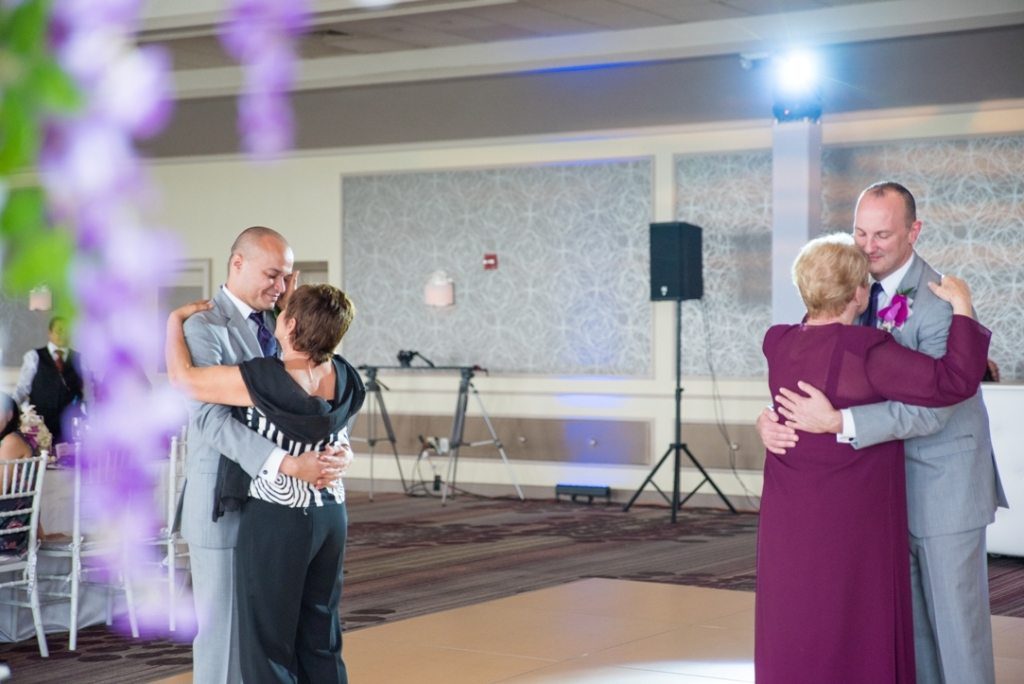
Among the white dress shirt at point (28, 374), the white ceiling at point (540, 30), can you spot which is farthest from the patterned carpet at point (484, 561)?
the white ceiling at point (540, 30)

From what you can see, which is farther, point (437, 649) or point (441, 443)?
point (441, 443)

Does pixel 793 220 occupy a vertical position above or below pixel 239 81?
below

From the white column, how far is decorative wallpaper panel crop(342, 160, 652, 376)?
4.69 ft

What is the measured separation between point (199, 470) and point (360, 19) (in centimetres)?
713

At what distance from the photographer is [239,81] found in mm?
12734

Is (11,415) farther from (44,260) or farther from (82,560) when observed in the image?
(44,260)

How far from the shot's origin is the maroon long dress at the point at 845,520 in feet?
10.0

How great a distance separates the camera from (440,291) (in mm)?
12375

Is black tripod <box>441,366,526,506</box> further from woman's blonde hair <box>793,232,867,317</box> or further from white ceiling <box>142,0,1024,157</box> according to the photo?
woman's blonde hair <box>793,232,867,317</box>

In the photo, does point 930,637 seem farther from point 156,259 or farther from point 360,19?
point 360,19

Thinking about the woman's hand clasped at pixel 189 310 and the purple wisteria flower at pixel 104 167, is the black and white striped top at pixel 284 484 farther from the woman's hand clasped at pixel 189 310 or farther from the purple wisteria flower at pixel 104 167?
the purple wisteria flower at pixel 104 167

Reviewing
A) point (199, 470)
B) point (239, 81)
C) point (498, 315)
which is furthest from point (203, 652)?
point (239, 81)

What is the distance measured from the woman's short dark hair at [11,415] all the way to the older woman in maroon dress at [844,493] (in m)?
3.86

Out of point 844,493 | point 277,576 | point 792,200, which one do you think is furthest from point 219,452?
point 792,200
